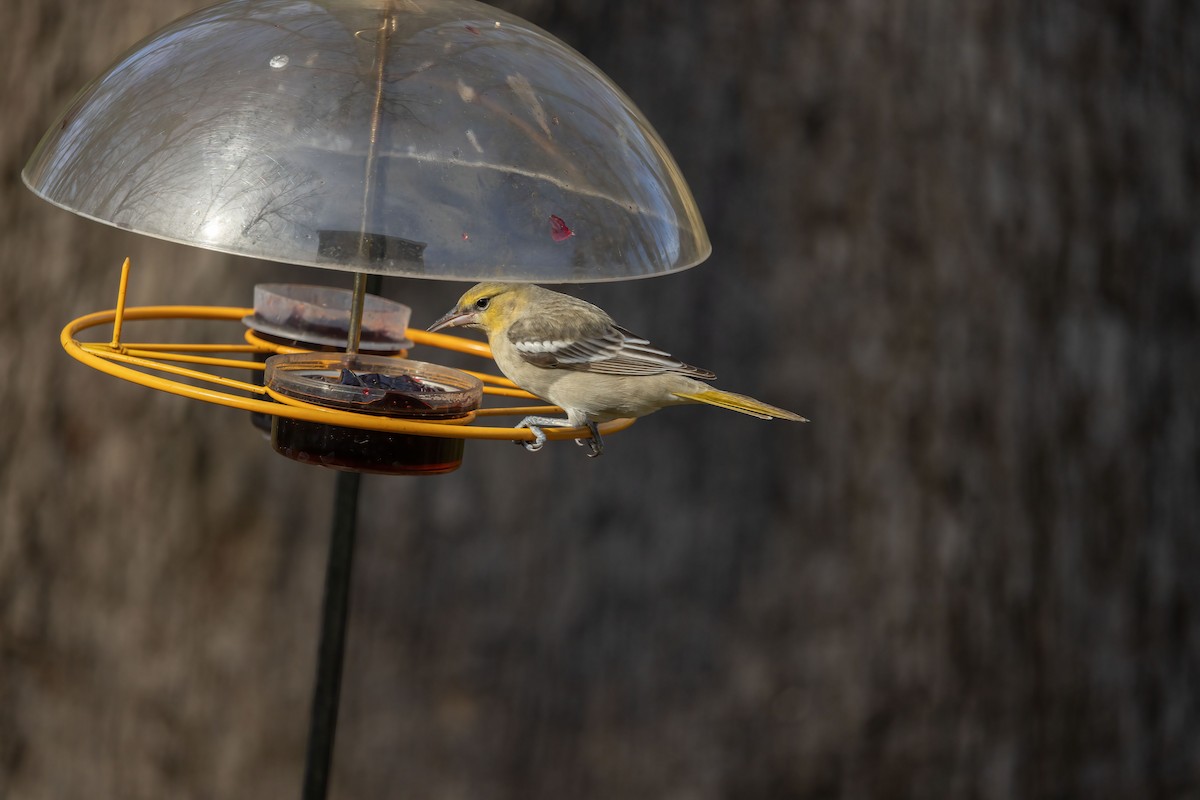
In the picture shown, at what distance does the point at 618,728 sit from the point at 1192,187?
3849 mm

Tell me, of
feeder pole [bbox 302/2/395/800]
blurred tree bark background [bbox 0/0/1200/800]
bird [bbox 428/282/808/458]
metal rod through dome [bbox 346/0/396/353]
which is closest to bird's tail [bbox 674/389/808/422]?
bird [bbox 428/282/808/458]

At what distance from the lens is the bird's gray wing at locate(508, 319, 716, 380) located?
3965 mm

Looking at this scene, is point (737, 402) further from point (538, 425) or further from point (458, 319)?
point (458, 319)

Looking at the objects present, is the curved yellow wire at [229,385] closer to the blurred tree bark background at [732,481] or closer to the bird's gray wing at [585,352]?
the bird's gray wing at [585,352]

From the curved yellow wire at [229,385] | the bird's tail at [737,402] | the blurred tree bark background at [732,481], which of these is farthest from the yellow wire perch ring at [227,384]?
the blurred tree bark background at [732,481]

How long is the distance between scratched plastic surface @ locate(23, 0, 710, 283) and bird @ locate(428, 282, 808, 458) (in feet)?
2.86

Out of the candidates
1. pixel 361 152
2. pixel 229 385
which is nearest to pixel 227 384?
pixel 229 385

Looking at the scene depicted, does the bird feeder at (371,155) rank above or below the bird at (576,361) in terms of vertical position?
above

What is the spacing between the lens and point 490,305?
4.15 meters

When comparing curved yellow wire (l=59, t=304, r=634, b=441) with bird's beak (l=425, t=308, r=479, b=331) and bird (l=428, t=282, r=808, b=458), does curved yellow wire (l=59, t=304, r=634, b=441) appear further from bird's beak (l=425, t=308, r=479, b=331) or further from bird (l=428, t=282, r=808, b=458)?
bird's beak (l=425, t=308, r=479, b=331)

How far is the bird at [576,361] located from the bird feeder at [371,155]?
0.72 metres

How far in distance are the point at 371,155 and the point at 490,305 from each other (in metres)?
1.45

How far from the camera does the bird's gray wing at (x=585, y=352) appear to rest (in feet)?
13.0

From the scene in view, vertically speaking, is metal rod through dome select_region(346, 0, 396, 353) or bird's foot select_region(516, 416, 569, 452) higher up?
metal rod through dome select_region(346, 0, 396, 353)
